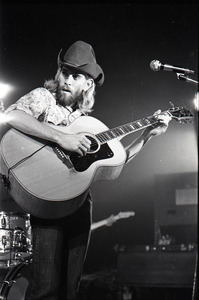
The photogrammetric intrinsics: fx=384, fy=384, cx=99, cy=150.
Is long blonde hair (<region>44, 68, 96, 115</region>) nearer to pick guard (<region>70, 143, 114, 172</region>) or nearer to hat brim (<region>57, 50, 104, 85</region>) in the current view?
hat brim (<region>57, 50, 104, 85</region>)

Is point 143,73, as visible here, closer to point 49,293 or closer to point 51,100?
point 51,100

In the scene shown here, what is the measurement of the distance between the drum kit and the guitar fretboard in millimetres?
585

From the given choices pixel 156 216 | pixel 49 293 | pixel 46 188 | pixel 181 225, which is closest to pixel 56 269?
pixel 49 293

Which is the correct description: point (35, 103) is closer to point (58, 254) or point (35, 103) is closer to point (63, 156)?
point (63, 156)

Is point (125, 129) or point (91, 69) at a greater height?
point (91, 69)

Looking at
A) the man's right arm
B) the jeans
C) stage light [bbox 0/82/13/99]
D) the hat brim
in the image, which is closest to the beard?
the hat brim

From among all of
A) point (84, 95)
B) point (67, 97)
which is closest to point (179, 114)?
point (84, 95)

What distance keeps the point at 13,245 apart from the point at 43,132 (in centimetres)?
63

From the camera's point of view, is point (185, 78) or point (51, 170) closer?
point (51, 170)

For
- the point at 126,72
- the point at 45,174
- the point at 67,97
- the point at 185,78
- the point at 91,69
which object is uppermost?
the point at 126,72

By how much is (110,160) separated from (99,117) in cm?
39

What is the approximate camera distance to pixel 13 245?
2039 millimetres

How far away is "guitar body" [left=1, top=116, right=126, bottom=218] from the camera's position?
1.80m

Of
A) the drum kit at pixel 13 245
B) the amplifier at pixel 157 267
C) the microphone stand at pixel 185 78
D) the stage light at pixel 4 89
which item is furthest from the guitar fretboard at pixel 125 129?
the amplifier at pixel 157 267
